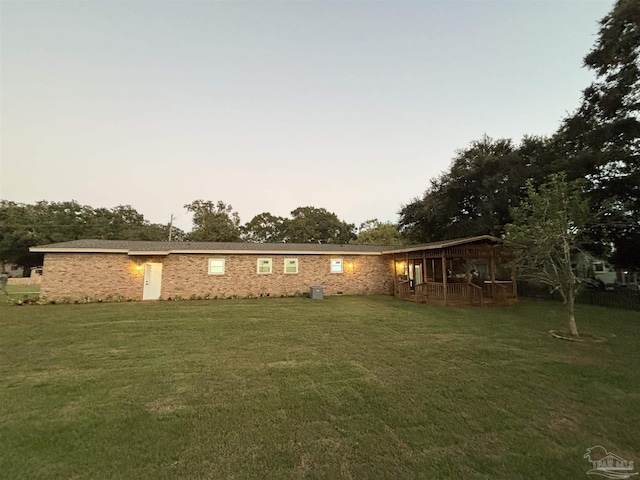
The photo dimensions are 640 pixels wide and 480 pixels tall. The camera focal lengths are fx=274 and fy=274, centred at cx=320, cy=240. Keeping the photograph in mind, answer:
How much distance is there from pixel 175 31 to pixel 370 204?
33.8 m

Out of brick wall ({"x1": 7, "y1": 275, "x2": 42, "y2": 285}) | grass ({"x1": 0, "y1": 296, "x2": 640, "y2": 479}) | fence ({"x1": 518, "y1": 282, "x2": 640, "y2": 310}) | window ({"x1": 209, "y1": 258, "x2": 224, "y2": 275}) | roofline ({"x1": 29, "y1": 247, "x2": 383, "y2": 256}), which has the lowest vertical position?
grass ({"x1": 0, "y1": 296, "x2": 640, "y2": 479})

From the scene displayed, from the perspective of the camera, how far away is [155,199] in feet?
111

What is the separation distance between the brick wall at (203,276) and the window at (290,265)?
18cm

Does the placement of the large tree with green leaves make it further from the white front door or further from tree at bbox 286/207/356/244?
the white front door

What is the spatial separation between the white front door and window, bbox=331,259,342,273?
9.17 m

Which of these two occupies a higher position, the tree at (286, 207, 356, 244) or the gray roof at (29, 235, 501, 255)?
the tree at (286, 207, 356, 244)

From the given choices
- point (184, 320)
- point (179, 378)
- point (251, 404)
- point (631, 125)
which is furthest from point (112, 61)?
point (631, 125)

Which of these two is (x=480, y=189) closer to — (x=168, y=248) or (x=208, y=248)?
(x=208, y=248)

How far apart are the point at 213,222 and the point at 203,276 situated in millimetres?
21439

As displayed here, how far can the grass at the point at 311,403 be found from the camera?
2510mm

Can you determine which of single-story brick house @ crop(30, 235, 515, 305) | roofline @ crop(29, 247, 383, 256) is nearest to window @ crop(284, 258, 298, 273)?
single-story brick house @ crop(30, 235, 515, 305)

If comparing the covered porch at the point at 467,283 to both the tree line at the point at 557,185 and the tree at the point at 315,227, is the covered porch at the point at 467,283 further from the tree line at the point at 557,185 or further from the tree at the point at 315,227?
the tree at the point at 315,227

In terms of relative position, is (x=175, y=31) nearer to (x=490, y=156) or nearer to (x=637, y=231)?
(x=490, y=156)

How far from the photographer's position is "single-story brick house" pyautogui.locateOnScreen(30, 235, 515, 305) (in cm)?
1261
